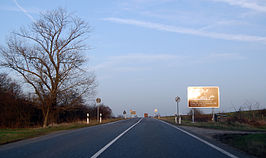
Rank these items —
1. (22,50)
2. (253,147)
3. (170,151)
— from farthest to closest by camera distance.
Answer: (22,50)
(253,147)
(170,151)

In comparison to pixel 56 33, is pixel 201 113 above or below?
below

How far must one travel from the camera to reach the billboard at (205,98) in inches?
1364

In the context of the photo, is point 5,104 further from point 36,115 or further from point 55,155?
point 55,155

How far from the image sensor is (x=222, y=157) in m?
8.01

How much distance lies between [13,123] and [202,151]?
2437 cm

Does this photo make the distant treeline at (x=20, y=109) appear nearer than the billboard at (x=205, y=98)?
Yes

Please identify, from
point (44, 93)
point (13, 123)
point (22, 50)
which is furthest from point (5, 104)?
point (22, 50)

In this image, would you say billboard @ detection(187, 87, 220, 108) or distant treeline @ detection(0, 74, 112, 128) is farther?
billboard @ detection(187, 87, 220, 108)

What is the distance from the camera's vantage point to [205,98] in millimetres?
34719

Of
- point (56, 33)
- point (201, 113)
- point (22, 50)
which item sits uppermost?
point (56, 33)

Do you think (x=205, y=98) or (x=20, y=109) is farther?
(x=205, y=98)

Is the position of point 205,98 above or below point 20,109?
above

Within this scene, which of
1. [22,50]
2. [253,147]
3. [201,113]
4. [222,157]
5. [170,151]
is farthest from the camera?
[201,113]

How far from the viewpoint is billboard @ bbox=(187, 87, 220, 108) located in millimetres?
34656
